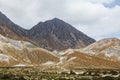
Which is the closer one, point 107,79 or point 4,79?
point 4,79

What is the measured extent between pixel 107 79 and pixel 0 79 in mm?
39715

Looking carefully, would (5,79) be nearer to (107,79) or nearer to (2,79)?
(2,79)

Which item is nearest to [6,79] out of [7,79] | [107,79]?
[7,79]

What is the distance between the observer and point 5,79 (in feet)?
421

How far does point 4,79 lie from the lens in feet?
A: 421

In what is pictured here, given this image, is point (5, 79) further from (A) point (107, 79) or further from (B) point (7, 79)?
(A) point (107, 79)

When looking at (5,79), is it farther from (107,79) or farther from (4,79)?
(107,79)

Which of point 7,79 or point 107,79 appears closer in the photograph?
point 7,79

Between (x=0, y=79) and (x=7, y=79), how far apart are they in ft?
9.35

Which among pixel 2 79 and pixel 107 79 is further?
pixel 107 79

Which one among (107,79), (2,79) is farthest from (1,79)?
(107,79)

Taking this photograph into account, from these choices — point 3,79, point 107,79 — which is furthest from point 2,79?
point 107,79

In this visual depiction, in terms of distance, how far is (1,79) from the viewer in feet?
419

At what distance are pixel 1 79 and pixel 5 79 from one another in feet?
4.64
